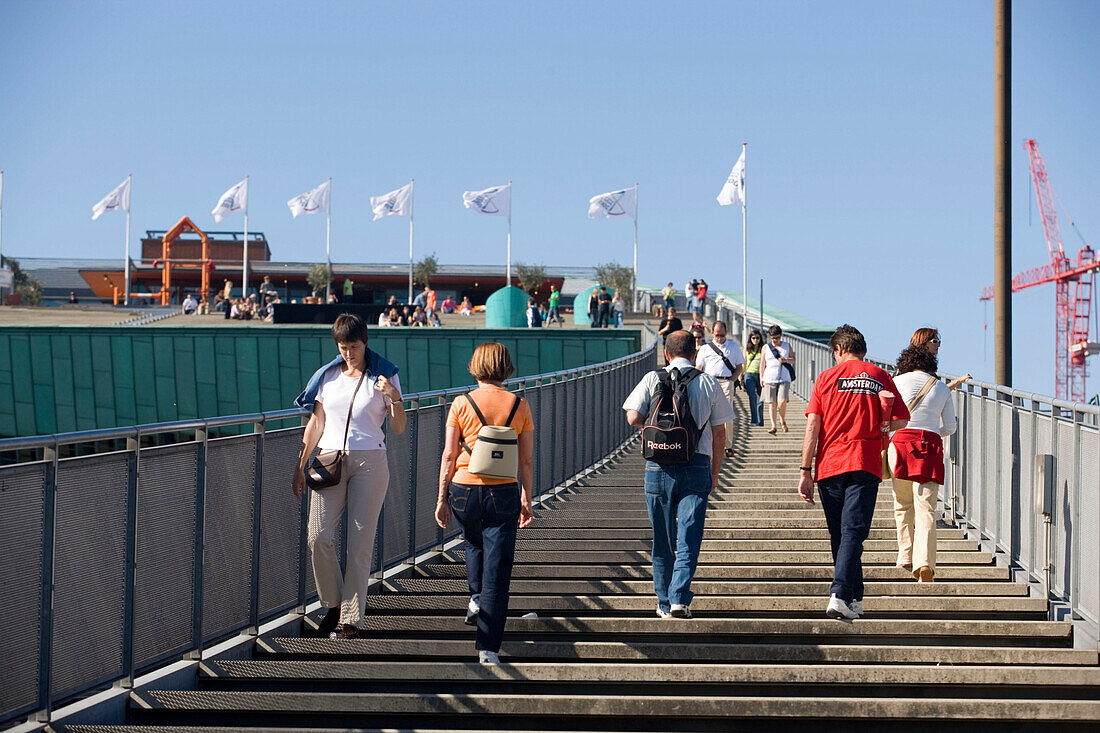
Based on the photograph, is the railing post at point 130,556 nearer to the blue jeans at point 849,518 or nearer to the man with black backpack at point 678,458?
the man with black backpack at point 678,458

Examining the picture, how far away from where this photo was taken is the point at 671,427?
7.66 meters

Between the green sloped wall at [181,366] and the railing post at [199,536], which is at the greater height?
the railing post at [199,536]

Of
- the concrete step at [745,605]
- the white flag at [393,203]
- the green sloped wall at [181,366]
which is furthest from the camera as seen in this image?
the white flag at [393,203]

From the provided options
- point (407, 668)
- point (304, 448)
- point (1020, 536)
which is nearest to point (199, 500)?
point (304, 448)

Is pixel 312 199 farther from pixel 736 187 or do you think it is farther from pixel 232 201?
pixel 736 187

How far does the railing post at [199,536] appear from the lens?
21.4 ft

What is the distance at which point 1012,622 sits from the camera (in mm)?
7570

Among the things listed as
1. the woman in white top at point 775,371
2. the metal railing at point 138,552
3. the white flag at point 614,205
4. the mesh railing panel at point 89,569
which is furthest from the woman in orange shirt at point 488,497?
the white flag at point 614,205

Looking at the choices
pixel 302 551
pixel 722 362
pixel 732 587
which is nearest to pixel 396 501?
pixel 302 551

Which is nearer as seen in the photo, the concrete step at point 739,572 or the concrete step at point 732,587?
the concrete step at point 732,587

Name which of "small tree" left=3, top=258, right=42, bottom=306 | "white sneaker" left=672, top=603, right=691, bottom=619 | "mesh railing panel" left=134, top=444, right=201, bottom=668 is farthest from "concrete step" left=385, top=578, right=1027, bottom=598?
"small tree" left=3, top=258, right=42, bottom=306

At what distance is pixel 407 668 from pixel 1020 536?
4492 millimetres

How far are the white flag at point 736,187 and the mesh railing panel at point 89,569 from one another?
137 ft

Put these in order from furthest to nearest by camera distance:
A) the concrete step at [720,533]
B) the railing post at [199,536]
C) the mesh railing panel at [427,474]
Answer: the concrete step at [720,533] < the mesh railing panel at [427,474] < the railing post at [199,536]
